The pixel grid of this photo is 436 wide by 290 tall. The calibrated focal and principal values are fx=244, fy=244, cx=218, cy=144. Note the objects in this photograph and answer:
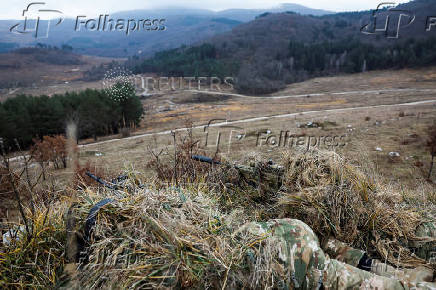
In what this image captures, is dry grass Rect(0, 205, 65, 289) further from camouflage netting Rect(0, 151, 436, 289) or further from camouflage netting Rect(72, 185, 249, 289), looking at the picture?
camouflage netting Rect(72, 185, 249, 289)

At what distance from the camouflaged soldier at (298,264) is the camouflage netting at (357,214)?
2.41 feet

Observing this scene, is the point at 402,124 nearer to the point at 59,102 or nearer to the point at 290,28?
the point at 59,102

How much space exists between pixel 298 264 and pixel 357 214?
142 cm

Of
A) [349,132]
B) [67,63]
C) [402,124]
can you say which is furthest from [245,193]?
[67,63]

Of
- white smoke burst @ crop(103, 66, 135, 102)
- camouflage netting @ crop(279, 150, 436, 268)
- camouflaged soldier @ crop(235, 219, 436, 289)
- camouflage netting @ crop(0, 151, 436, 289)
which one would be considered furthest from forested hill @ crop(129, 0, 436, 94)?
camouflaged soldier @ crop(235, 219, 436, 289)

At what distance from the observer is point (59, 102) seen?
3916cm

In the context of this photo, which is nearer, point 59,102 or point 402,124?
point 402,124

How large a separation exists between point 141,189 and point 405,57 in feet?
345

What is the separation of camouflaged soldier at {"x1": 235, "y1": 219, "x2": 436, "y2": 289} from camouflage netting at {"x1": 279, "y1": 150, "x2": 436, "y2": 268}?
0.74m

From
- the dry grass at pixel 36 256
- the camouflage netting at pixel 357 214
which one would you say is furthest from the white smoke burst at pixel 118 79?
the camouflage netting at pixel 357 214

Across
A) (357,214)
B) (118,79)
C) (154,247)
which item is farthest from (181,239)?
(118,79)

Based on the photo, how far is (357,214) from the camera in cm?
338

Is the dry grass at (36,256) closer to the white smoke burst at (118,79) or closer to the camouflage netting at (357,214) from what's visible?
the camouflage netting at (357,214)

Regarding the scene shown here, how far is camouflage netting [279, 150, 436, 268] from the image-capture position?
10.9ft
